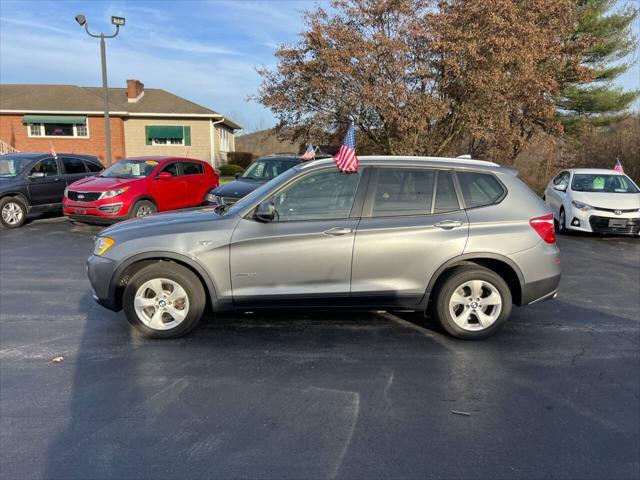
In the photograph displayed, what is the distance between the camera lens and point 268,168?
482 inches

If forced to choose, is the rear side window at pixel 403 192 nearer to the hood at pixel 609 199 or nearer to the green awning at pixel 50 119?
the hood at pixel 609 199

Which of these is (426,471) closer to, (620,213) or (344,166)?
(344,166)

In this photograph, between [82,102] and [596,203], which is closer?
[596,203]

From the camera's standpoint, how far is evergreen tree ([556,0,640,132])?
24016mm

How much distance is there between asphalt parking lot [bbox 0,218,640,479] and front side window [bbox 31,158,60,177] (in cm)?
759

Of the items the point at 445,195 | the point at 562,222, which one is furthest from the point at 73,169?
the point at 562,222

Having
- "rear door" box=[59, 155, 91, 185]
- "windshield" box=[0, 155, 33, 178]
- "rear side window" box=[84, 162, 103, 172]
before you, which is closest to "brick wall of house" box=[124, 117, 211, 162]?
"rear side window" box=[84, 162, 103, 172]

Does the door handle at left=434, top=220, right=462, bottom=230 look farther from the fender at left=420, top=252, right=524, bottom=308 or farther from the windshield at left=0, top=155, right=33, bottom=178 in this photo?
the windshield at left=0, top=155, right=33, bottom=178

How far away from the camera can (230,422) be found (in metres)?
3.23

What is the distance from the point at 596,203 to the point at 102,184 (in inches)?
432

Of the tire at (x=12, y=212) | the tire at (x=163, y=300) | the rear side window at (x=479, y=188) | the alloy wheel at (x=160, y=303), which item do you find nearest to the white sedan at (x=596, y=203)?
the rear side window at (x=479, y=188)

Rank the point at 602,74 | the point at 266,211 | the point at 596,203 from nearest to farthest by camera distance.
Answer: the point at 266,211
the point at 596,203
the point at 602,74

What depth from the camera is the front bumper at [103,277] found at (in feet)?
14.9

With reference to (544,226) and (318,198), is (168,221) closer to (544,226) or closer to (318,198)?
(318,198)
